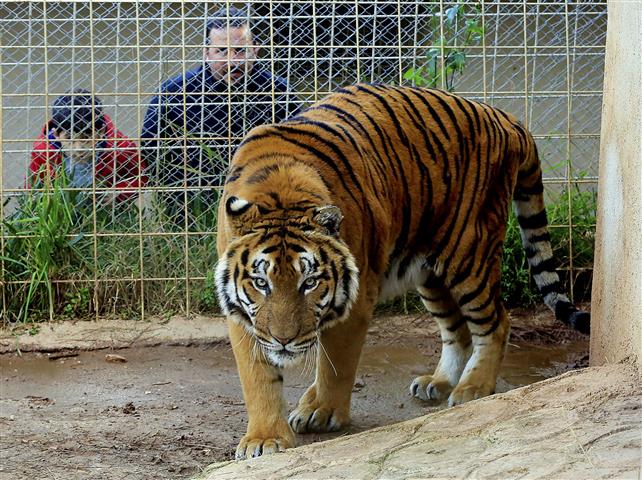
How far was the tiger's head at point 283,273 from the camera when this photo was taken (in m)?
3.76

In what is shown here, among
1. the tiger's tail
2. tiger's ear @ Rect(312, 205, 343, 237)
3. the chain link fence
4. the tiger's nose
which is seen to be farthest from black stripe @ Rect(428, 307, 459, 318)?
the tiger's nose

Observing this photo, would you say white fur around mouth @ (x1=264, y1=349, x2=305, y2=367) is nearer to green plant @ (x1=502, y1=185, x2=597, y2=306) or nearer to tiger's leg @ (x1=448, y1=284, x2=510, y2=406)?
tiger's leg @ (x1=448, y1=284, x2=510, y2=406)

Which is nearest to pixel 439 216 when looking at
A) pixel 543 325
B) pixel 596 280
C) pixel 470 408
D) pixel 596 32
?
pixel 596 280

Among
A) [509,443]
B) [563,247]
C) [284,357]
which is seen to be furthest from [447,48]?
[509,443]

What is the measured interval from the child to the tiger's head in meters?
2.25

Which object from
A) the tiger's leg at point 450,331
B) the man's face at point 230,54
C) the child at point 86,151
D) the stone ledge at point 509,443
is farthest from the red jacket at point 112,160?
the stone ledge at point 509,443

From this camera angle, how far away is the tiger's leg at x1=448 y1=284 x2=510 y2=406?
480 cm

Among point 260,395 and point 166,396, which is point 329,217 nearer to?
point 260,395

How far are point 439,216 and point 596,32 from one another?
7.56ft

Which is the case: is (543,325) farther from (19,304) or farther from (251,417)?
(19,304)

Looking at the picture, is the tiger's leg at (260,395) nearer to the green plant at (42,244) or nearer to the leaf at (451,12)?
the green plant at (42,244)

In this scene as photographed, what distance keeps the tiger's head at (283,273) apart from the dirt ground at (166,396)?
0.66 metres

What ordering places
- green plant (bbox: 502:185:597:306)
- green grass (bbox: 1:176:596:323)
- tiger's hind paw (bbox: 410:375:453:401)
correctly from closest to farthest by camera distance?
1. tiger's hind paw (bbox: 410:375:453:401)
2. green grass (bbox: 1:176:596:323)
3. green plant (bbox: 502:185:597:306)

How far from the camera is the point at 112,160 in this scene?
604cm
